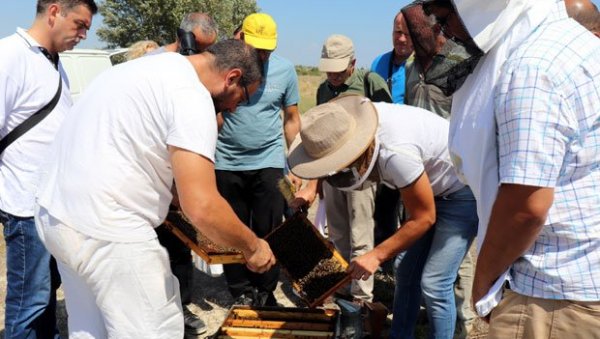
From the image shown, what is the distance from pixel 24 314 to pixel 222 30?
96.9ft

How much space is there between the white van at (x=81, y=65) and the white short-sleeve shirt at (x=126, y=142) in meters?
8.60

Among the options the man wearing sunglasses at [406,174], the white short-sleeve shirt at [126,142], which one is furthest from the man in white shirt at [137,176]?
the man wearing sunglasses at [406,174]

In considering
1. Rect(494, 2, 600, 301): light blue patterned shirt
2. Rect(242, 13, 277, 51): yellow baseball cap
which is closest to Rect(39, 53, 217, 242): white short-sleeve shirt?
Rect(494, 2, 600, 301): light blue patterned shirt

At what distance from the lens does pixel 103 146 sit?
2244mm

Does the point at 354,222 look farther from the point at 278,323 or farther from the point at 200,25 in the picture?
the point at 200,25

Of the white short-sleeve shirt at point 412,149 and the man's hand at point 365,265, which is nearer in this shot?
the white short-sleeve shirt at point 412,149

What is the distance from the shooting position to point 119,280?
2324 millimetres

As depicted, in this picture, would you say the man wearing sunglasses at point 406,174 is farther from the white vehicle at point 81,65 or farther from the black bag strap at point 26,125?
the white vehicle at point 81,65

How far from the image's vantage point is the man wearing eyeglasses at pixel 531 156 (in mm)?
1524

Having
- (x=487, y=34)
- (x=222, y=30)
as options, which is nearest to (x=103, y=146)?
(x=487, y=34)

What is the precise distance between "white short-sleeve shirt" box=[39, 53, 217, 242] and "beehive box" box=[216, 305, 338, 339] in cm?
131

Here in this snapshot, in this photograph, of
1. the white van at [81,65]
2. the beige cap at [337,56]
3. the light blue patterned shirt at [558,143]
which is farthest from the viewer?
the white van at [81,65]

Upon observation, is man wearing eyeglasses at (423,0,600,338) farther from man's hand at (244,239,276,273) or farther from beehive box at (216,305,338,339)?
beehive box at (216,305,338,339)

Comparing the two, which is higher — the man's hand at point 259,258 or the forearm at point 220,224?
the forearm at point 220,224
